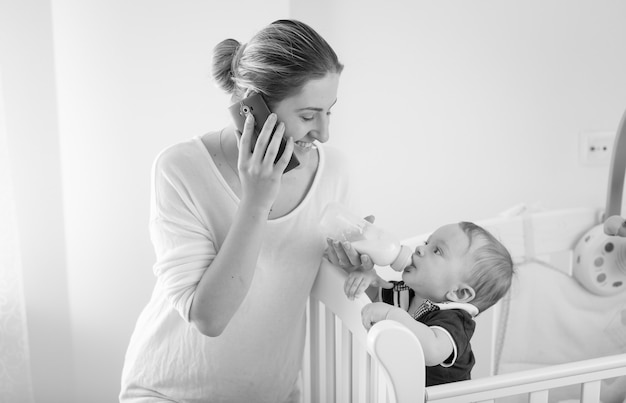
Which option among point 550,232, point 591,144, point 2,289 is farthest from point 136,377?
point 591,144

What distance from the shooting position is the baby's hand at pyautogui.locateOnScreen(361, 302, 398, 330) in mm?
928

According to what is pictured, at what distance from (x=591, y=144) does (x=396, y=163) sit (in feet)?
2.27

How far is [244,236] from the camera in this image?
962 mm

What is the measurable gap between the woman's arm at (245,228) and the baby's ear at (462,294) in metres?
0.40

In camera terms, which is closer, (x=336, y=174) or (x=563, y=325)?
(x=336, y=174)

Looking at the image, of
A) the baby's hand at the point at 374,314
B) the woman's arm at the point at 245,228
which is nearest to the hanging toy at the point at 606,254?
the baby's hand at the point at 374,314

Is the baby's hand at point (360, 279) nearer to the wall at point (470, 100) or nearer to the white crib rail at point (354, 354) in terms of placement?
the white crib rail at point (354, 354)

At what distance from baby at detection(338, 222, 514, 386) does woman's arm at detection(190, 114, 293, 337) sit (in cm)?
19

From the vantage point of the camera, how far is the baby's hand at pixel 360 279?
3.39 feet

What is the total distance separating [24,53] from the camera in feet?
5.08

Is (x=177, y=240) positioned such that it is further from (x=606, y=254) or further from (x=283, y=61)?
(x=606, y=254)

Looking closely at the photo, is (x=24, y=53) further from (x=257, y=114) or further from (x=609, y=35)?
(x=609, y=35)

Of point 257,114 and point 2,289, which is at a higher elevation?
point 257,114

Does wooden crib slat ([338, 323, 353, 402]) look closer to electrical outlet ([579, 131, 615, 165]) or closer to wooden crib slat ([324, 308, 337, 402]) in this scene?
wooden crib slat ([324, 308, 337, 402])
